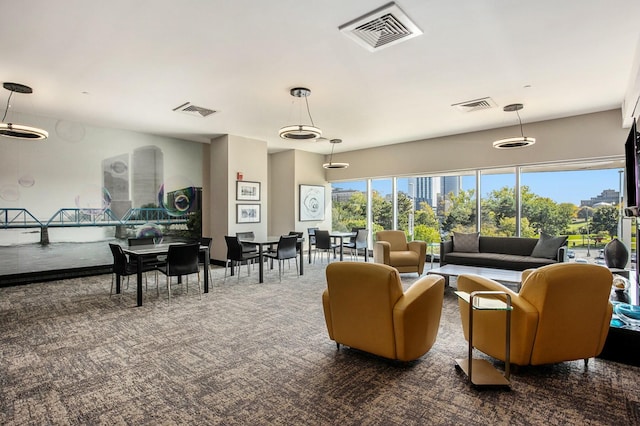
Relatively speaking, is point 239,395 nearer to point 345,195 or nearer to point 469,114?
point 469,114

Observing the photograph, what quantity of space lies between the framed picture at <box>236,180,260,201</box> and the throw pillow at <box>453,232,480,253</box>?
4.67m

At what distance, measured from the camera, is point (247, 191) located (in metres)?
8.04

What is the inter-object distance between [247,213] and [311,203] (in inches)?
92.1

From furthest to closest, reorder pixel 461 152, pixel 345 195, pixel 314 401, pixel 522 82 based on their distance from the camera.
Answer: pixel 345 195
pixel 461 152
pixel 522 82
pixel 314 401

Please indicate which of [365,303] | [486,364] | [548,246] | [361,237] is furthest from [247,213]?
[486,364]

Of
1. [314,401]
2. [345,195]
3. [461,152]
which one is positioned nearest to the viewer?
[314,401]

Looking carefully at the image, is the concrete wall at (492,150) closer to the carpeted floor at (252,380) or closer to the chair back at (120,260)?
the carpeted floor at (252,380)

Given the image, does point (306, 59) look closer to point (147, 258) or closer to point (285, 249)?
point (285, 249)

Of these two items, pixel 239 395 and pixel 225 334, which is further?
pixel 225 334

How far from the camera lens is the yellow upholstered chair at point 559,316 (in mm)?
2467

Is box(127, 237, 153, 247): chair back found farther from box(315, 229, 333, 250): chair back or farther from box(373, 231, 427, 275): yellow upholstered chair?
box(373, 231, 427, 275): yellow upholstered chair

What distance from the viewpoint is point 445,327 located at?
12.2 ft

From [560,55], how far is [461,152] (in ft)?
12.9

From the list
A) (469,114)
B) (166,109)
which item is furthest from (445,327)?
(166,109)
